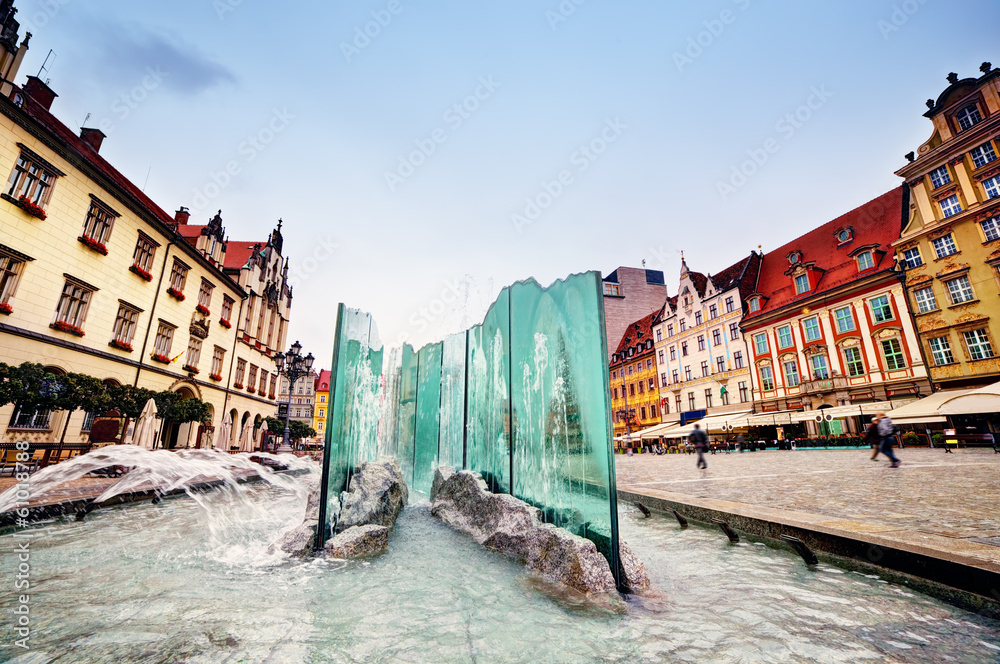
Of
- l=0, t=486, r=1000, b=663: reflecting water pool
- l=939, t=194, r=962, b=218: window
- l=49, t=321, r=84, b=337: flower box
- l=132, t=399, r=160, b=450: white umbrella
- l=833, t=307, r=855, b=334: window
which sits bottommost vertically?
l=0, t=486, r=1000, b=663: reflecting water pool

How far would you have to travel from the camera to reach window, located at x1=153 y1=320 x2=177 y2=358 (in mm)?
21156

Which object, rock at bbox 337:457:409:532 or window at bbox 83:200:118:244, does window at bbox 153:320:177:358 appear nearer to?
window at bbox 83:200:118:244

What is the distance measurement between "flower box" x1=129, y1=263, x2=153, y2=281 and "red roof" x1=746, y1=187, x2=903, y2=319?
39.8 metres

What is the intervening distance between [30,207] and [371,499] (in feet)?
56.8

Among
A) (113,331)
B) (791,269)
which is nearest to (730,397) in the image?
(791,269)

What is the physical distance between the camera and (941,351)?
24.3 meters

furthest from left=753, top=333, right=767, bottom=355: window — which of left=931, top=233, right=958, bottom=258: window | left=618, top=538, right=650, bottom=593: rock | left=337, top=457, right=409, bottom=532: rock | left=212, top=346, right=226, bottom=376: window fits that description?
left=212, top=346, right=226, bottom=376: window

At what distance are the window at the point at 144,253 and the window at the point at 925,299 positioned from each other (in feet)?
138

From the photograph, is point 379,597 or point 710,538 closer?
point 379,597

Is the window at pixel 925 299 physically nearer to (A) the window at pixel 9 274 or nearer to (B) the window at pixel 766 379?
(B) the window at pixel 766 379

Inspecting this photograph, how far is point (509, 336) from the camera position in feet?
22.9

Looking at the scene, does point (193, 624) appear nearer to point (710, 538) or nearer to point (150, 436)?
point (710, 538)

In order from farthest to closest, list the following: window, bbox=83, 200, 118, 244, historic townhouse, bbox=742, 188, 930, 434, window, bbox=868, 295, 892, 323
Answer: window, bbox=868, 295, 892, 323
historic townhouse, bbox=742, 188, 930, 434
window, bbox=83, 200, 118, 244

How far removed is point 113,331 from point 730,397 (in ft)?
133
